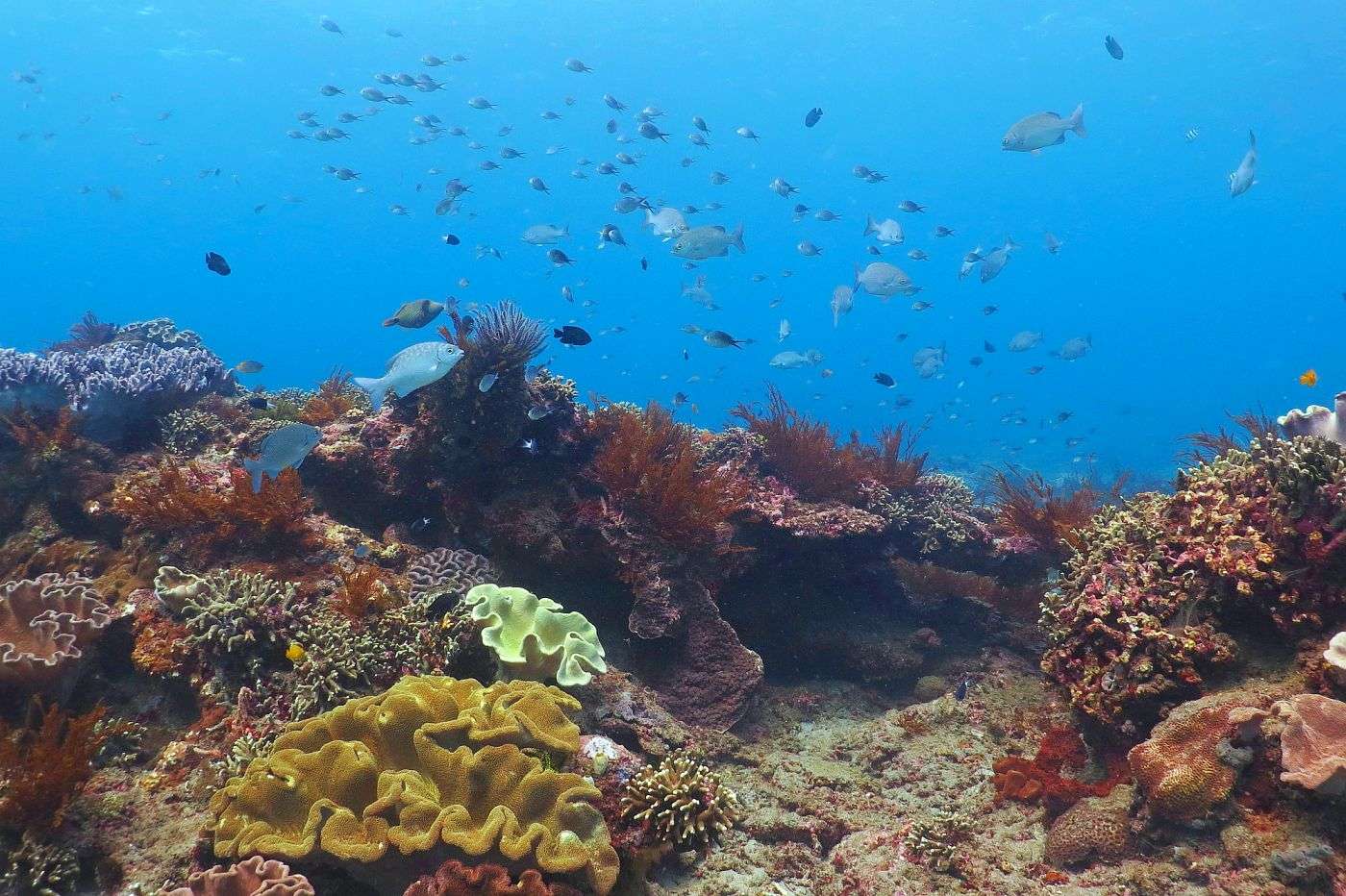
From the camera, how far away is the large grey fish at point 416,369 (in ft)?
20.2

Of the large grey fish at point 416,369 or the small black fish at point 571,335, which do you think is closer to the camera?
the large grey fish at point 416,369

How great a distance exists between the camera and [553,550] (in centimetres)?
668

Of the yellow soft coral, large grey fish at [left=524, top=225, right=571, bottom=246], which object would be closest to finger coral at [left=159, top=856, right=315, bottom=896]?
the yellow soft coral

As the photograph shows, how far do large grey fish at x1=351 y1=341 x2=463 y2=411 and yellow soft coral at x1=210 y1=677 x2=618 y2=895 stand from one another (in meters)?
3.23

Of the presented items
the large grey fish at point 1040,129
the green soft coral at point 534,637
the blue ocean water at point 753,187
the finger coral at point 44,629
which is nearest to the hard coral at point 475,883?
the green soft coral at point 534,637

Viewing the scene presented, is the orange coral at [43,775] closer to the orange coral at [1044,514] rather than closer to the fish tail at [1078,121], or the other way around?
the orange coral at [1044,514]

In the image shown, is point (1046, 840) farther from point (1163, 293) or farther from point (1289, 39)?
point (1163, 293)

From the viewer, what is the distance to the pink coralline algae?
3.10 meters

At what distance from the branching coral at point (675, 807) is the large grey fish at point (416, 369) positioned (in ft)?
13.4

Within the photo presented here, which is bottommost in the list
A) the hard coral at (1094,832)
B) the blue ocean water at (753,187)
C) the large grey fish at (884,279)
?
the hard coral at (1094,832)

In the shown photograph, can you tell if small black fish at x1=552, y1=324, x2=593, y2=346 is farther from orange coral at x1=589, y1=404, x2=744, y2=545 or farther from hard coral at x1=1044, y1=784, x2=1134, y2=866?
hard coral at x1=1044, y1=784, x2=1134, y2=866

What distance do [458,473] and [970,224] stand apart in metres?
123

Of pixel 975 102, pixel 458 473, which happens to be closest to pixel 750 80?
pixel 975 102

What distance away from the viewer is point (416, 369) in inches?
242
